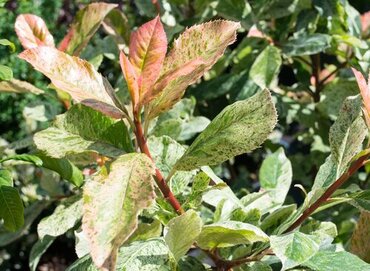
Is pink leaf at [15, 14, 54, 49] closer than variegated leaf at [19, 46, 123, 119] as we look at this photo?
No

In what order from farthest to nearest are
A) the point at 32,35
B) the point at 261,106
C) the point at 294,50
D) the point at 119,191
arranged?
the point at 294,50 → the point at 32,35 → the point at 261,106 → the point at 119,191

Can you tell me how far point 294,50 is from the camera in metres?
1.64

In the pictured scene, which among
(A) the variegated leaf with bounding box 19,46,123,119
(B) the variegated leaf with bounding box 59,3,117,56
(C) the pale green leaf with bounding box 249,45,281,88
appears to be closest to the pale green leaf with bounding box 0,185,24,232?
(A) the variegated leaf with bounding box 19,46,123,119

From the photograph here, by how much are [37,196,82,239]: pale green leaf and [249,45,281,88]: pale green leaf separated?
54 centimetres

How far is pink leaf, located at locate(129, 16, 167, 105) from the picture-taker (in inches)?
35.0

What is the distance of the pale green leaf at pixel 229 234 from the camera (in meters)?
0.94

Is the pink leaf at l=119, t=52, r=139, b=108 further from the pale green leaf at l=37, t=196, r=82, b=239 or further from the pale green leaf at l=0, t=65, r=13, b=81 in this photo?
the pale green leaf at l=37, t=196, r=82, b=239

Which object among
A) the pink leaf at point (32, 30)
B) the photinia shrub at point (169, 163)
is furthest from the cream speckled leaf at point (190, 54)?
the pink leaf at point (32, 30)

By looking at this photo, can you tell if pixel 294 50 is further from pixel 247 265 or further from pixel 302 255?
pixel 302 255

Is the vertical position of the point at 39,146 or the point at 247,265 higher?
the point at 39,146

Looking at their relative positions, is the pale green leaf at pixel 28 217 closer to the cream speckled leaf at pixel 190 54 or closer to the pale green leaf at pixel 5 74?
the pale green leaf at pixel 5 74

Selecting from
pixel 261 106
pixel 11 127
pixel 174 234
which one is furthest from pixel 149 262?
pixel 11 127

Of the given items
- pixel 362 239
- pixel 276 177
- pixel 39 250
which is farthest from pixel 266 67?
pixel 39 250

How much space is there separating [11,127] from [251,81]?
1749 mm
